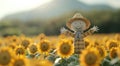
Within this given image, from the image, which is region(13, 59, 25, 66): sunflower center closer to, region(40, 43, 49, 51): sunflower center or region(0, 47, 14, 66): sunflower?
region(0, 47, 14, 66): sunflower

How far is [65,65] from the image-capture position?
710cm

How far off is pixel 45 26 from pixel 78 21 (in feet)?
81.7

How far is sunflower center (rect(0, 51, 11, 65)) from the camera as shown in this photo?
5725 millimetres

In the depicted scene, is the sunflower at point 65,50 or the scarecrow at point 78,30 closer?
the sunflower at point 65,50

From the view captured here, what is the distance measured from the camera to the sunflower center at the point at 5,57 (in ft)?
18.8

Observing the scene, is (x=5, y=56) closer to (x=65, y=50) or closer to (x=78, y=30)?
(x=65, y=50)

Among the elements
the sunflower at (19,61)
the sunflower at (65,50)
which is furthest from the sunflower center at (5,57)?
the sunflower at (65,50)

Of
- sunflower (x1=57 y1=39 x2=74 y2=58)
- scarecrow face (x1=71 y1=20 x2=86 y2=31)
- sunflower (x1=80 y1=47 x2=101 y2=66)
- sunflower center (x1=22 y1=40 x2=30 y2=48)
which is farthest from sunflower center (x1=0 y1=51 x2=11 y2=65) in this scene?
sunflower center (x1=22 y1=40 x2=30 y2=48)

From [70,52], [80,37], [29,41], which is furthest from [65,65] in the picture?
[29,41]

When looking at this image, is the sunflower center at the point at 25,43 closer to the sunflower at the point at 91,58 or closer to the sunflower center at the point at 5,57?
the sunflower center at the point at 5,57

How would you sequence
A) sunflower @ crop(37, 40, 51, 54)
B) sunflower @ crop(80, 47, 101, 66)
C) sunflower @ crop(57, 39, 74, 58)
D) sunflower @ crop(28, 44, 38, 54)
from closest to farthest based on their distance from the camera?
sunflower @ crop(80, 47, 101, 66) < sunflower @ crop(57, 39, 74, 58) < sunflower @ crop(37, 40, 51, 54) < sunflower @ crop(28, 44, 38, 54)

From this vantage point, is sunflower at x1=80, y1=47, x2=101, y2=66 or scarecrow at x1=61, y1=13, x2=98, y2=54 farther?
scarecrow at x1=61, y1=13, x2=98, y2=54

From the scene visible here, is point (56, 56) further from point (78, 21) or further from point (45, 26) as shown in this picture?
point (45, 26)

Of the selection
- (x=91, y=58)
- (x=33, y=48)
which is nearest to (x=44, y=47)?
(x=33, y=48)
